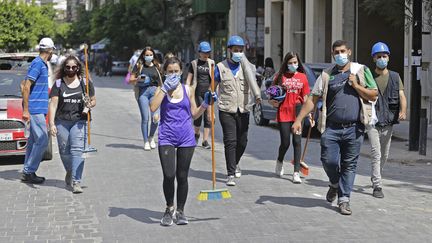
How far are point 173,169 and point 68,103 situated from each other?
2.40 meters

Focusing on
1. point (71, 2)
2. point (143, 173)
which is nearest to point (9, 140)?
point (143, 173)

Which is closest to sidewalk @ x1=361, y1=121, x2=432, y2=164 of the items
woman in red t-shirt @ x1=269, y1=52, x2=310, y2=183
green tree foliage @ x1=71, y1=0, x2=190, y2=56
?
woman in red t-shirt @ x1=269, y1=52, x2=310, y2=183

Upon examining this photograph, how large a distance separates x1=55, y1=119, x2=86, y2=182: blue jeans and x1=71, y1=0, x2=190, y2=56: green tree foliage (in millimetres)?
34582

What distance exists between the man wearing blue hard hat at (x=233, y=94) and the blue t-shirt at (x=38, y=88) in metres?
2.31

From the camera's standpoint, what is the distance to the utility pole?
12.9 m

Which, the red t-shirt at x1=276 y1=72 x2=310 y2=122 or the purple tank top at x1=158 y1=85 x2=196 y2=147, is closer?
the purple tank top at x1=158 y1=85 x2=196 y2=147

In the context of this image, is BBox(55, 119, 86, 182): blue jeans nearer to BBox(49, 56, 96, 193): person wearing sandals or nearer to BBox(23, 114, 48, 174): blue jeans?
BBox(49, 56, 96, 193): person wearing sandals

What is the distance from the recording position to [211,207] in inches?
318

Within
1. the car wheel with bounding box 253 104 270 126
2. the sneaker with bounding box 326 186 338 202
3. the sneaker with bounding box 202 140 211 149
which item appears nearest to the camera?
the sneaker with bounding box 326 186 338 202

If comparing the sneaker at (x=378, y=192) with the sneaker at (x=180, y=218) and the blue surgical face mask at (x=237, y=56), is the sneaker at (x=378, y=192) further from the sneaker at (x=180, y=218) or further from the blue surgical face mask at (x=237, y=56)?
the sneaker at (x=180, y=218)

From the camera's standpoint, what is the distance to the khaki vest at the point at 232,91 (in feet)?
30.8

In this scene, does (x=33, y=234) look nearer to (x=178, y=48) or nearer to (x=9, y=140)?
(x=9, y=140)

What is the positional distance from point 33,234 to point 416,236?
3714 millimetres

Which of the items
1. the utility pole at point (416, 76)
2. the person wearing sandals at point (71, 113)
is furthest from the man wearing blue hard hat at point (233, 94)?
the utility pole at point (416, 76)
